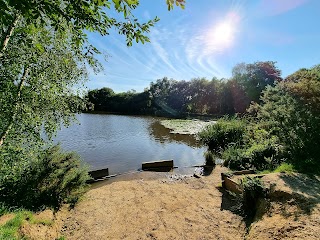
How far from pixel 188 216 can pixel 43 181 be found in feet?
15.4

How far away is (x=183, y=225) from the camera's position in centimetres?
620

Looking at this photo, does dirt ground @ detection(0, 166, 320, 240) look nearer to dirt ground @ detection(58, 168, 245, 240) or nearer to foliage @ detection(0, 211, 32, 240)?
dirt ground @ detection(58, 168, 245, 240)

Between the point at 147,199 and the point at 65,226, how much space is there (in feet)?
Result: 9.66

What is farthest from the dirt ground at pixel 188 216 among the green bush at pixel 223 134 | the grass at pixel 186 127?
the grass at pixel 186 127

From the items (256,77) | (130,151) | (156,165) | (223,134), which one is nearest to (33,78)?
(156,165)

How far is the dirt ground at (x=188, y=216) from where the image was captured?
4973mm

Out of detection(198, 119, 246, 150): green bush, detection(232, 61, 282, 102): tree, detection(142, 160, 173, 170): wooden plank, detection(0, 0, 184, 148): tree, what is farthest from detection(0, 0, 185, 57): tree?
detection(232, 61, 282, 102): tree

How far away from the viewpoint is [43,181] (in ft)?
23.1

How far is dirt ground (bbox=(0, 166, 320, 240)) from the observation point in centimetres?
497

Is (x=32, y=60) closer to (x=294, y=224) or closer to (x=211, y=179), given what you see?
(x=294, y=224)

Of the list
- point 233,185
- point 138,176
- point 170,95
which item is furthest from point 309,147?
point 170,95

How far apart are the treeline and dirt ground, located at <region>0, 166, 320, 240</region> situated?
39.3m

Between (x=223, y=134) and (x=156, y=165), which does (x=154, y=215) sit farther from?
(x=223, y=134)

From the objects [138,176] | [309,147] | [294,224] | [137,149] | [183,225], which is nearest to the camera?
[294,224]
